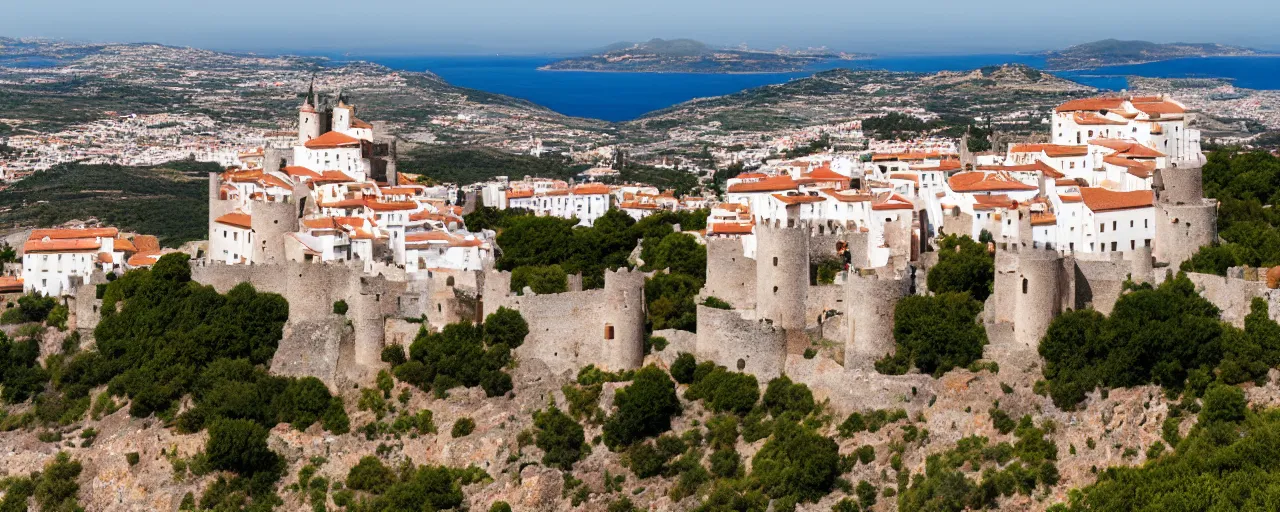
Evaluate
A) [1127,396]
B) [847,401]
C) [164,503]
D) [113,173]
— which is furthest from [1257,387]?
[113,173]

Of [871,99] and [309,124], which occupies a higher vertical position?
[309,124]

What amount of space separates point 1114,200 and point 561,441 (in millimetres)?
13081

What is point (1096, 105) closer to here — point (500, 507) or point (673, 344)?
point (673, 344)

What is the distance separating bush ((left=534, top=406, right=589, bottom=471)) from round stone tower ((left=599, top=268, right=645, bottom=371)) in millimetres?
1574

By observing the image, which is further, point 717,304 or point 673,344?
point 717,304

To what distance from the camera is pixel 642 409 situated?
1356 inches

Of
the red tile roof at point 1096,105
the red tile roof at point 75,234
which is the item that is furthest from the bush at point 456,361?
the red tile roof at point 1096,105

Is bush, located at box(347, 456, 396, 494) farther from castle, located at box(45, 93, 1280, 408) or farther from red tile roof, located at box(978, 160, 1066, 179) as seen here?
red tile roof, located at box(978, 160, 1066, 179)

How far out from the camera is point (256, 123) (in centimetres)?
13512

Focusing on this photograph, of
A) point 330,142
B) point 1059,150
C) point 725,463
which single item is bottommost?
point 725,463

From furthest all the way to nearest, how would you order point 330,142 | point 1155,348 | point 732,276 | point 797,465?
point 330,142 < point 732,276 < point 797,465 < point 1155,348

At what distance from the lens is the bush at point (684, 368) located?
35.2 metres

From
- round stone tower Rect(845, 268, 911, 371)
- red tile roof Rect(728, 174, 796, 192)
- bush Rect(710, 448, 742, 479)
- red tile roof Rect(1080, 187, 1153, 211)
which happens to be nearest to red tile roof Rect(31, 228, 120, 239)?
red tile roof Rect(728, 174, 796, 192)

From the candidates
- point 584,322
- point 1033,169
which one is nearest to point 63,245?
point 584,322
